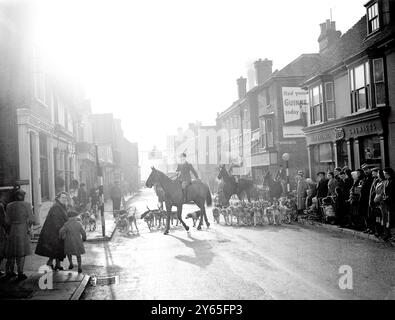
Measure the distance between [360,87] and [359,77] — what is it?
48cm

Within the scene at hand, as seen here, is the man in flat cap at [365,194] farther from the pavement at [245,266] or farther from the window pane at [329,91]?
the window pane at [329,91]

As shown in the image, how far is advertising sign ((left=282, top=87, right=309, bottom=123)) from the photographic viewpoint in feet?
96.5

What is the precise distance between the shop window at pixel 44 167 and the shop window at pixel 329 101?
48.8ft

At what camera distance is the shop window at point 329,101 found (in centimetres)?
2178

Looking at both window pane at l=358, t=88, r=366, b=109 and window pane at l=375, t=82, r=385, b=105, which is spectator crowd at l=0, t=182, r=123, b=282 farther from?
window pane at l=358, t=88, r=366, b=109

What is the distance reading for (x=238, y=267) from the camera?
7613 mm

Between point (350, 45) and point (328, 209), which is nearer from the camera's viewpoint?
point (328, 209)

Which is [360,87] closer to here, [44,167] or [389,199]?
[389,199]

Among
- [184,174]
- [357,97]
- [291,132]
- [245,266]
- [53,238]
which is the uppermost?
[357,97]

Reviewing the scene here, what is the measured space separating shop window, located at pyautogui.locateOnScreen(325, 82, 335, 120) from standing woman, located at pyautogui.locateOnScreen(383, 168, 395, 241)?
12377 mm

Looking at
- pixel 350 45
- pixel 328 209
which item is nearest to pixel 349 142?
pixel 350 45

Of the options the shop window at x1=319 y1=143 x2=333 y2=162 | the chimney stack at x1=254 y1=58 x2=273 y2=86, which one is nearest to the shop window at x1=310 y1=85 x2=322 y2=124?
the shop window at x1=319 y1=143 x2=333 y2=162
